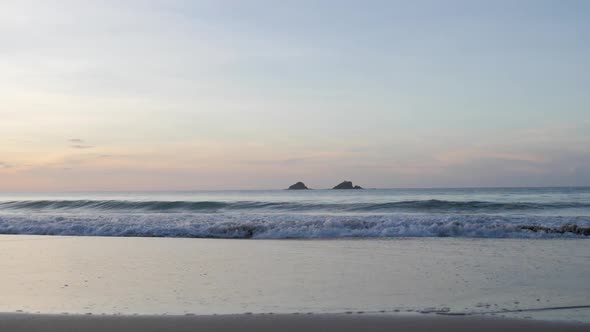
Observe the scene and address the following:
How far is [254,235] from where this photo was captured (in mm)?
17078

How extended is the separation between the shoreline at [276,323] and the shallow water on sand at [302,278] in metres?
0.30

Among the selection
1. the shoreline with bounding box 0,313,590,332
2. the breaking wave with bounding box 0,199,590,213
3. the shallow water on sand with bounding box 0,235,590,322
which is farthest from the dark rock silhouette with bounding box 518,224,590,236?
the breaking wave with bounding box 0,199,590,213

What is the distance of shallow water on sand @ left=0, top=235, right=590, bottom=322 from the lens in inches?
276

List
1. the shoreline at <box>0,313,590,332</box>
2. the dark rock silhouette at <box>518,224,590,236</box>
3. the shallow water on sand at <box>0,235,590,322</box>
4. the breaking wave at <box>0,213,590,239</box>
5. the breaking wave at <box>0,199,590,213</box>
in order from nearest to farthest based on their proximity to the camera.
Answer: the shoreline at <box>0,313,590,332</box>
the shallow water on sand at <box>0,235,590,322</box>
the dark rock silhouette at <box>518,224,590,236</box>
the breaking wave at <box>0,213,590,239</box>
the breaking wave at <box>0,199,590,213</box>

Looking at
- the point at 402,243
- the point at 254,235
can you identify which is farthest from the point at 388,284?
the point at 254,235

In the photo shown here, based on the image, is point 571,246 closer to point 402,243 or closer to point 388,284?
point 402,243

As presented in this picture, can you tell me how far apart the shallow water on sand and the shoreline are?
11.8 inches

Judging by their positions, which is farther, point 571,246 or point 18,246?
point 18,246

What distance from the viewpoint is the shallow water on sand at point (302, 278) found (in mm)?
7008

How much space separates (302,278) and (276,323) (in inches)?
107

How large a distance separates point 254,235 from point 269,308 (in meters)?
10.2

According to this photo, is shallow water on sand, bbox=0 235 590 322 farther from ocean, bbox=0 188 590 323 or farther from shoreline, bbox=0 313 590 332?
shoreline, bbox=0 313 590 332

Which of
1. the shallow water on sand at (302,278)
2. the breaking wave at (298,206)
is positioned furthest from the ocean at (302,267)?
the breaking wave at (298,206)

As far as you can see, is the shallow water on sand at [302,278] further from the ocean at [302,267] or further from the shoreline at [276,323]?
the shoreline at [276,323]
